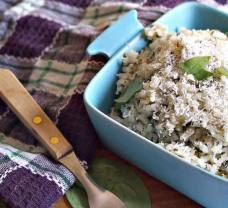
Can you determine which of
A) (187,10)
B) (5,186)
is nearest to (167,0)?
(187,10)

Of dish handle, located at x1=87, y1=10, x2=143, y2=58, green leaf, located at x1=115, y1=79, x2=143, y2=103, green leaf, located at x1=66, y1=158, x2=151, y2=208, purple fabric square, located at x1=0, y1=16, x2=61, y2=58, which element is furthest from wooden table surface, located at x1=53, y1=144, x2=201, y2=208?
purple fabric square, located at x1=0, y1=16, x2=61, y2=58

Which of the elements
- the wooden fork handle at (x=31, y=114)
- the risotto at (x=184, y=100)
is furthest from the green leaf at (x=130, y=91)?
the wooden fork handle at (x=31, y=114)

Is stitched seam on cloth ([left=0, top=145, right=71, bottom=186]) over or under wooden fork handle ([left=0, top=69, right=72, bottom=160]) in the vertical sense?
under

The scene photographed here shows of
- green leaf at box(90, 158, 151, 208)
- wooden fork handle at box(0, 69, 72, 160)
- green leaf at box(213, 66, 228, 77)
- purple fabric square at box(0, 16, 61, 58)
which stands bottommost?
green leaf at box(90, 158, 151, 208)

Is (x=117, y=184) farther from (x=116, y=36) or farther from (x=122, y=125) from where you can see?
(x=116, y=36)

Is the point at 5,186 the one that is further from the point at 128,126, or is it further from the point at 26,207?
the point at 128,126

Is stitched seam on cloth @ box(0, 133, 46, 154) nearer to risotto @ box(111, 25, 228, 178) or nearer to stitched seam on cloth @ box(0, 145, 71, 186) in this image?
stitched seam on cloth @ box(0, 145, 71, 186)

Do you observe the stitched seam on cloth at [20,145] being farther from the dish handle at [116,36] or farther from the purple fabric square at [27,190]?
the dish handle at [116,36]
